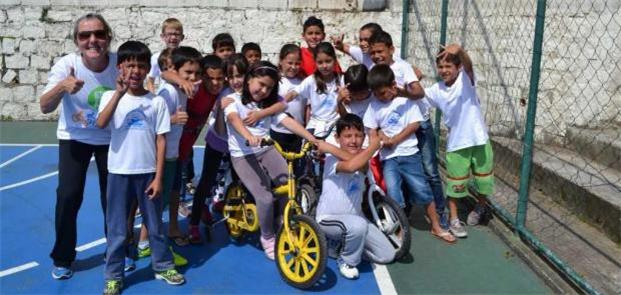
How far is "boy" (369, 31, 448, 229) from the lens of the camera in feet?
14.5

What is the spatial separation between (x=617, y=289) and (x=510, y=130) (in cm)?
349

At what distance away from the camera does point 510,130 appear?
670 cm

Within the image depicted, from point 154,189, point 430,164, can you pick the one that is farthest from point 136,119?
point 430,164

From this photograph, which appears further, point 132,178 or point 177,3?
point 177,3

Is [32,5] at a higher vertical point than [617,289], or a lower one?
higher

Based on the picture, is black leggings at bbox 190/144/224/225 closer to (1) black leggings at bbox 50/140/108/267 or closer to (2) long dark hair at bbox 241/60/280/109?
(2) long dark hair at bbox 241/60/280/109

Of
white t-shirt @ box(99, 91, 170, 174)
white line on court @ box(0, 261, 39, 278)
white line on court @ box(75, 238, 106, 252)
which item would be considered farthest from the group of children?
white line on court @ box(0, 261, 39, 278)

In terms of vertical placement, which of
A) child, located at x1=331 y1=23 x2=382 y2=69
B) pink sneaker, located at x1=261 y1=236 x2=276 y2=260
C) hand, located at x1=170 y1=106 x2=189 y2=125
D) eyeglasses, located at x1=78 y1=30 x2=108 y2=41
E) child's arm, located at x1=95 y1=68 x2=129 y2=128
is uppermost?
child, located at x1=331 y1=23 x2=382 y2=69

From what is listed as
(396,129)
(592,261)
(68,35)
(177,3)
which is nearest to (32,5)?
(68,35)

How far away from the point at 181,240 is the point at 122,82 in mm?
1545

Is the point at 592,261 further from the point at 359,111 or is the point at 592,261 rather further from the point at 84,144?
the point at 84,144

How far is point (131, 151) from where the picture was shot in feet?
10.9

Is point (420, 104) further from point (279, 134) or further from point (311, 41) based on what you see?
point (311, 41)

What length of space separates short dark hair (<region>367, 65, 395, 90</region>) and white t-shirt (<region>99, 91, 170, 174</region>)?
1.57 metres
